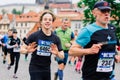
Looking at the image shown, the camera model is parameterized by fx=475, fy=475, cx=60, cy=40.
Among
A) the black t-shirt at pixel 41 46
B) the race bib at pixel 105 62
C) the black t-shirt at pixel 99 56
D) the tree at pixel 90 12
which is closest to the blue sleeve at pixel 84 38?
the black t-shirt at pixel 99 56

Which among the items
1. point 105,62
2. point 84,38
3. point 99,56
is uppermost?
point 84,38

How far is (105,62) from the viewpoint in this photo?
575cm

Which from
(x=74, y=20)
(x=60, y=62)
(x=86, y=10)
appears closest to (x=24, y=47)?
(x=60, y=62)

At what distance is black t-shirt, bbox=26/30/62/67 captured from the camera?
311 inches

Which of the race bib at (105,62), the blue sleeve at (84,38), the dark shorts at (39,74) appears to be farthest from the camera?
the dark shorts at (39,74)

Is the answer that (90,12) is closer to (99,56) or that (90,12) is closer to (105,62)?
(105,62)

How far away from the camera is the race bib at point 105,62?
18.4 ft

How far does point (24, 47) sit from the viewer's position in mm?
7855

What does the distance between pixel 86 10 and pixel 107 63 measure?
4123 centimetres

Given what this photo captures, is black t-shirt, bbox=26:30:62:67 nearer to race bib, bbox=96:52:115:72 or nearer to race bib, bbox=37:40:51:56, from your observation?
race bib, bbox=37:40:51:56

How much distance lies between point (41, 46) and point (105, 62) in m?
2.47

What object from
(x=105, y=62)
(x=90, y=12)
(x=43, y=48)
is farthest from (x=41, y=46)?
(x=90, y=12)

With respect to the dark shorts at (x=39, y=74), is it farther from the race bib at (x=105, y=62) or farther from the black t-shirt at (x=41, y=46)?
the race bib at (x=105, y=62)

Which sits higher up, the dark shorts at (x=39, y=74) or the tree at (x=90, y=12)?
the dark shorts at (x=39, y=74)
